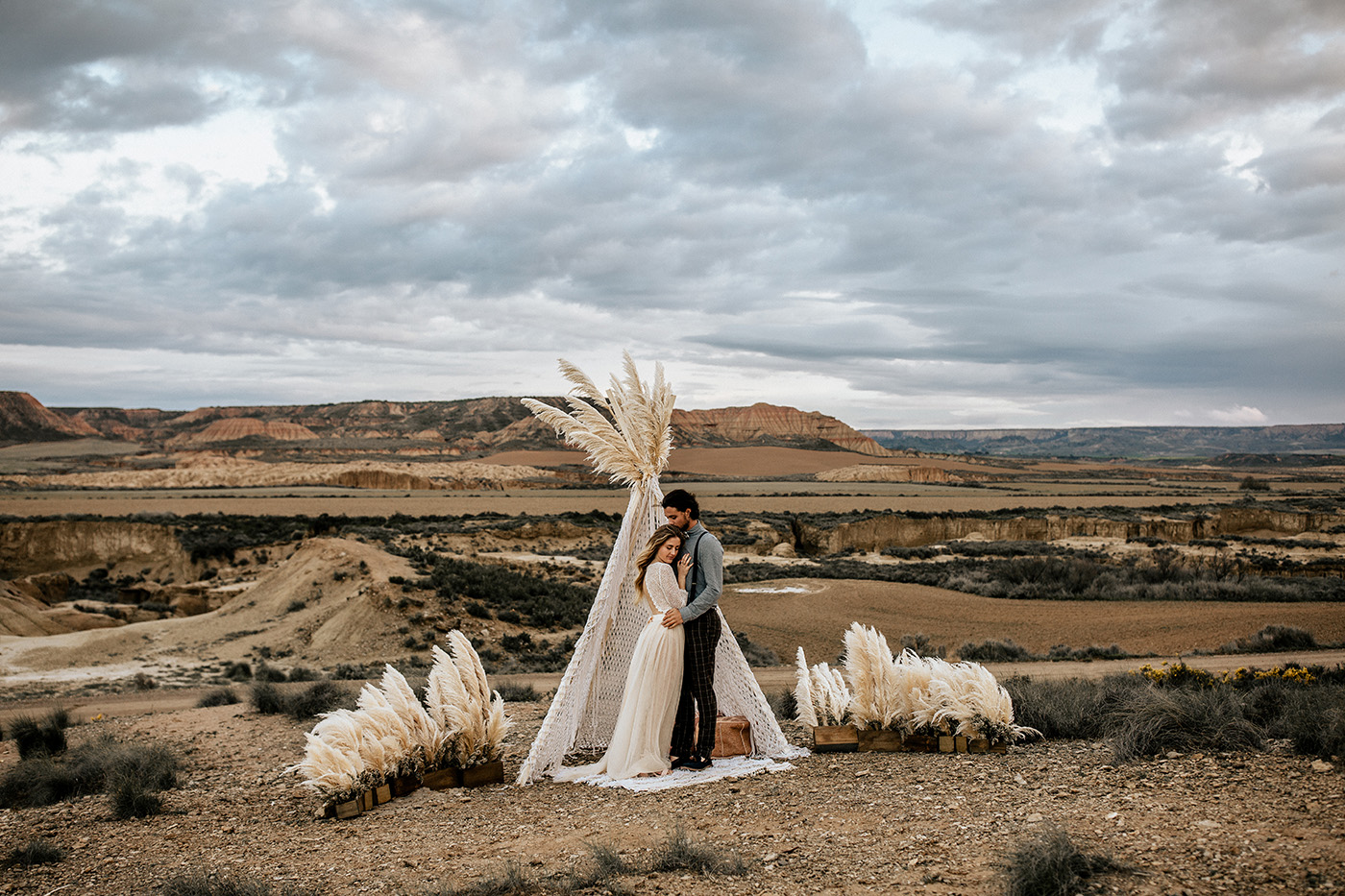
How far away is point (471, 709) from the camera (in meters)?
5.96

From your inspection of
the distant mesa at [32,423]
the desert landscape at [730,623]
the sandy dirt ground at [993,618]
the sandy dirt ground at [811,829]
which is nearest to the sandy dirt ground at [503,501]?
the desert landscape at [730,623]

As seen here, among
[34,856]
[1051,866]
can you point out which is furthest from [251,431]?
[1051,866]

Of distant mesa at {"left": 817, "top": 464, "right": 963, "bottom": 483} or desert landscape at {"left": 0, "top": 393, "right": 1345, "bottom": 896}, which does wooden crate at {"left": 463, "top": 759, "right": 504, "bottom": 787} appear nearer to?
desert landscape at {"left": 0, "top": 393, "right": 1345, "bottom": 896}

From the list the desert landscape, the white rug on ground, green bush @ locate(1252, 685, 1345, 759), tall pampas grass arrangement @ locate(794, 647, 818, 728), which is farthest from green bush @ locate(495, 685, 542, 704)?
green bush @ locate(1252, 685, 1345, 759)

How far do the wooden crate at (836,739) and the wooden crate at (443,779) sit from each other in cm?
278

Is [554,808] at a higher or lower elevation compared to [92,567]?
higher

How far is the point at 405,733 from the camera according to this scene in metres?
5.70

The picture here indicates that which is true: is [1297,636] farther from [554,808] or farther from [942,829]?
[554,808]

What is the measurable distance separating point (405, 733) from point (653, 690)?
71.2 inches

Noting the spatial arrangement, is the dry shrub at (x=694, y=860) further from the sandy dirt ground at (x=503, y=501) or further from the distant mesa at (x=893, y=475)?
the distant mesa at (x=893, y=475)

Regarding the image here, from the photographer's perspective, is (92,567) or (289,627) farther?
(92,567)

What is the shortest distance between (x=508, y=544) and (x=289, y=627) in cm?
1314

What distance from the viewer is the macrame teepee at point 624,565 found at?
6156mm

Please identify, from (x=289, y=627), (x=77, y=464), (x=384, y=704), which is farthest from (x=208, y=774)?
(x=77, y=464)
